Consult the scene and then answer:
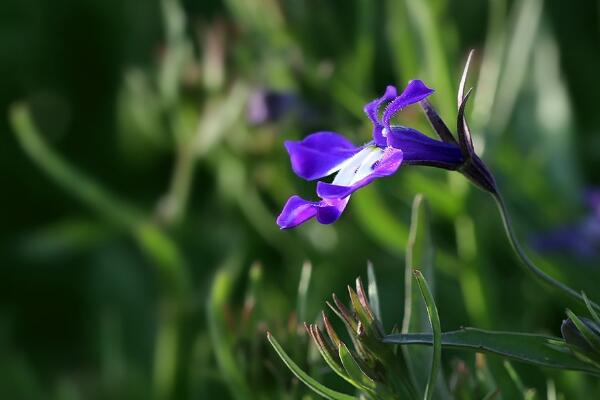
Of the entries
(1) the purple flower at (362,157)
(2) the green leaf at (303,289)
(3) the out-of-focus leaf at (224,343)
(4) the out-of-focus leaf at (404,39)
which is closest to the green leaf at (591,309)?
(1) the purple flower at (362,157)

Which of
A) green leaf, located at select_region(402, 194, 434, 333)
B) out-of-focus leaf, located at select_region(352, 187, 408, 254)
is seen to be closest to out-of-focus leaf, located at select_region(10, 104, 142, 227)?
out-of-focus leaf, located at select_region(352, 187, 408, 254)

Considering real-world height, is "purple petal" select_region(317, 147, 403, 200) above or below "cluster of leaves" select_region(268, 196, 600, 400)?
above

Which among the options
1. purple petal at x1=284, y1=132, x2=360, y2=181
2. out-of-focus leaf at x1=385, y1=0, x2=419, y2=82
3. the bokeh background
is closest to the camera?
purple petal at x1=284, y1=132, x2=360, y2=181

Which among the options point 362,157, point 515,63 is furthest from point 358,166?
point 515,63

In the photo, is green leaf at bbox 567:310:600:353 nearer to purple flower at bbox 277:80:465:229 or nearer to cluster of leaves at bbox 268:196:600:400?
cluster of leaves at bbox 268:196:600:400

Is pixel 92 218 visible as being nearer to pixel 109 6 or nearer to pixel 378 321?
pixel 109 6

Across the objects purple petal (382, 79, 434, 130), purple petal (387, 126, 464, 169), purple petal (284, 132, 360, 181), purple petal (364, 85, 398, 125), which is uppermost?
purple petal (382, 79, 434, 130)

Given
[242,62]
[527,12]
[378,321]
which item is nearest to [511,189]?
[527,12]
